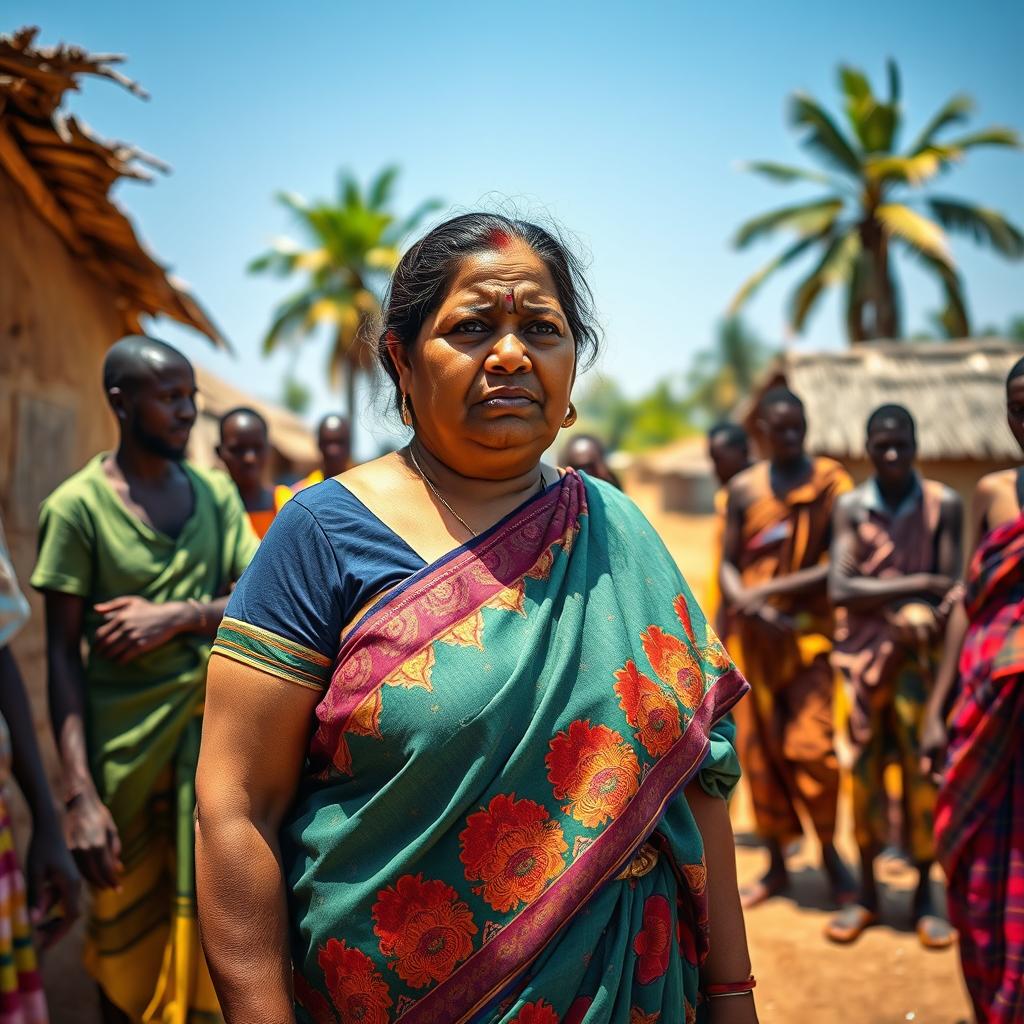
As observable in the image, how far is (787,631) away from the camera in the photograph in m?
5.37

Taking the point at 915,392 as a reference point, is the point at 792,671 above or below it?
below

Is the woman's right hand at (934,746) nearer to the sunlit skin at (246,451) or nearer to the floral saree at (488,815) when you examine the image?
the floral saree at (488,815)

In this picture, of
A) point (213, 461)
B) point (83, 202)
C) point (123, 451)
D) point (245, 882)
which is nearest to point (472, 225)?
point (245, 882)

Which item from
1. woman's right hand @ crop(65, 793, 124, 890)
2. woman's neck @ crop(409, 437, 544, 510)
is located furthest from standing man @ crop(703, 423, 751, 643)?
woman's neck @ crop(409, 437, 544, 510)

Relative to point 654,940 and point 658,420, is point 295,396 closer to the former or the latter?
point 658,420

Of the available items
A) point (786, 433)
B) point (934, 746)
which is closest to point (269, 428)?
point (786, 433)

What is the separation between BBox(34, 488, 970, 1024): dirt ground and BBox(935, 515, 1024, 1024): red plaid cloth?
1128mm

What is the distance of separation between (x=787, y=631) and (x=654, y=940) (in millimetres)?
3742

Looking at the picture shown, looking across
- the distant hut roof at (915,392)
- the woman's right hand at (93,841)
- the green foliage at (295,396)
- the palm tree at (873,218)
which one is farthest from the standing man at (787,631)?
the green foliage at (295,396)

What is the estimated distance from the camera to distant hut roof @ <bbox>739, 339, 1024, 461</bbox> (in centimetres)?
1326

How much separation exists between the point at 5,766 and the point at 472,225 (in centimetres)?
160

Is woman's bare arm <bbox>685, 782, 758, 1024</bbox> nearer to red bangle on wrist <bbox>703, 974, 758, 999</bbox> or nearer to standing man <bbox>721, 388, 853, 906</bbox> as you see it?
red bangle on wrist <bbox>703, 974, 758, 999</bbox>

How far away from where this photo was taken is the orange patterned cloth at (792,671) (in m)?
5.43

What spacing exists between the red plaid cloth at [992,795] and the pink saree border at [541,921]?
6.40 feet
